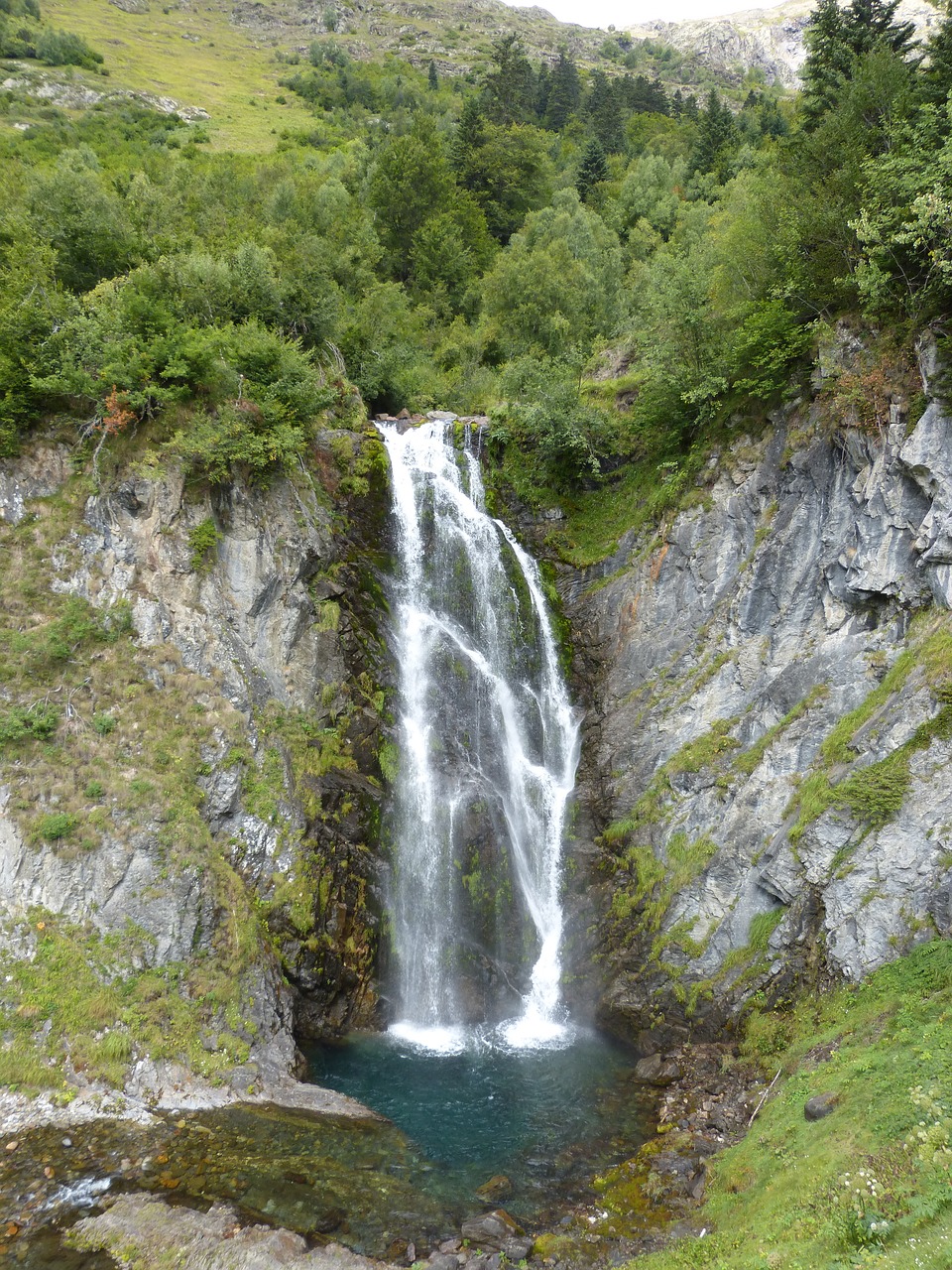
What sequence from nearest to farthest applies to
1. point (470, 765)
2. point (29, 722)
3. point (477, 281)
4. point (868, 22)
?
point (29, 722) → point (470, 765) → point (868, 22) → point (477, 281)

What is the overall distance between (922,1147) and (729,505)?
621 inches

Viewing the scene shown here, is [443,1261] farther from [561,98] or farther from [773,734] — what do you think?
[561,98]

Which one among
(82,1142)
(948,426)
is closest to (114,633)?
(82,1142)

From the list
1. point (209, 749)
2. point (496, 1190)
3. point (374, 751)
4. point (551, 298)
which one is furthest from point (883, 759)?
point (551, 298)

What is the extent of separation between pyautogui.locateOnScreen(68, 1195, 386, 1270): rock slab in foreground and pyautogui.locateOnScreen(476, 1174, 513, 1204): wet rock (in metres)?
2.33

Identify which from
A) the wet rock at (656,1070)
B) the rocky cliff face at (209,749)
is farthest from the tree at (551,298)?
the wet rock at (656,1070)

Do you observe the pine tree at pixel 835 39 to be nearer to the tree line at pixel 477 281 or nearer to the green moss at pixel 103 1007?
the tree line at pixel 477 281

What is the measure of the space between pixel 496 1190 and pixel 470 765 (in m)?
10.2

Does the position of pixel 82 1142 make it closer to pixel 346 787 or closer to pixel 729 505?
pixel 346 787

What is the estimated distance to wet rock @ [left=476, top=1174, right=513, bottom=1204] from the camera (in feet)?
35.7

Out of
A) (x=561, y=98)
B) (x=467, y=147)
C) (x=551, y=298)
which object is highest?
(x=561, y=98)

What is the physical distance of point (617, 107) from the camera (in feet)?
210

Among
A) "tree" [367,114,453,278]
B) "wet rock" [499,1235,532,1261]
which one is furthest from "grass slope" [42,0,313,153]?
"wet rock" [499,1235,532,1261]

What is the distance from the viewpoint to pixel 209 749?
16.3 metres
